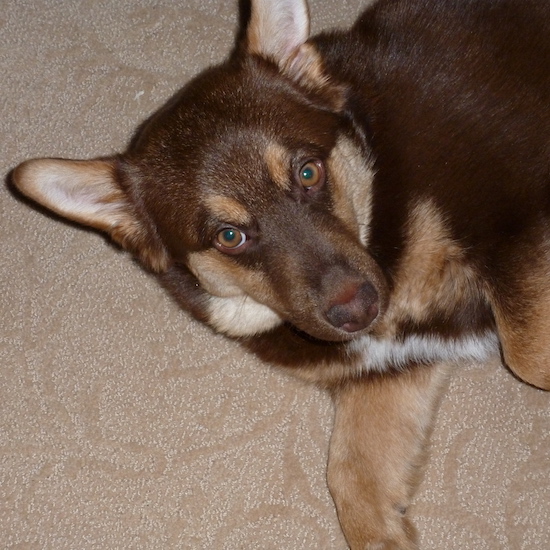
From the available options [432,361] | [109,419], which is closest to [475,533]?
[432,361]

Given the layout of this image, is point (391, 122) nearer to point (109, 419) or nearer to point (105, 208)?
point (105, 208)

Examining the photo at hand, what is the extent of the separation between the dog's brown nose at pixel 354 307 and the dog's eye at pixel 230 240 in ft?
1.11

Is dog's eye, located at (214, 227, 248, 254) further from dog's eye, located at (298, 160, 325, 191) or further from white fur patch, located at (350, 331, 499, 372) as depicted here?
white fur patch, located at (350, 331, 499, 372)

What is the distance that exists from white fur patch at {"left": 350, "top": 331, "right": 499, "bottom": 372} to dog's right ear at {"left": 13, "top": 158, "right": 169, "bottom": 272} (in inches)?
29.7

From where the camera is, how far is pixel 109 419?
2943 millimetres

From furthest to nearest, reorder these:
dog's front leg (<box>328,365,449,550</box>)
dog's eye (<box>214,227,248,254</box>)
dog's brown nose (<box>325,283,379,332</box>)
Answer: dog's front leg (<box>328,365,449,550</box>)
dog's eye (<box>214,227,248,254</box>)
dog's brown nose (<box>325,283,379,332</box>)

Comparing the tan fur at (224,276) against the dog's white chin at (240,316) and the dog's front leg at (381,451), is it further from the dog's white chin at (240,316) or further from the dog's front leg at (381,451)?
the dog's front leg at (381,451)

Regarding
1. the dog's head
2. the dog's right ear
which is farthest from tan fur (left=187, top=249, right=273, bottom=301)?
the dog's right ear

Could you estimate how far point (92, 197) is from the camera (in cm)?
244

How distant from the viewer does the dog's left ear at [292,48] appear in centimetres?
238

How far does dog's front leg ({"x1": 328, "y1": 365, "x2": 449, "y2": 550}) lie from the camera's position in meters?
2.67

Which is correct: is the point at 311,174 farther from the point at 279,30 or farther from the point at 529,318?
the point at 529,318

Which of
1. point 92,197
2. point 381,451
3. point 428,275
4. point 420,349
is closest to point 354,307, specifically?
point 428,275

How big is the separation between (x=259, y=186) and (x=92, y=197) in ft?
1.76
